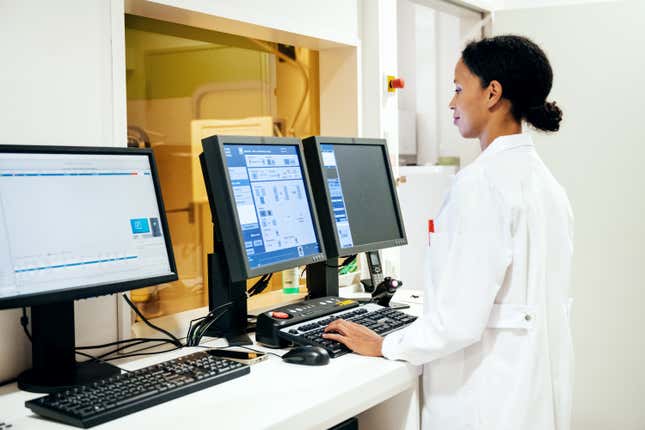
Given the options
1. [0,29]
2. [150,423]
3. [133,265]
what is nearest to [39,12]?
[0,29]

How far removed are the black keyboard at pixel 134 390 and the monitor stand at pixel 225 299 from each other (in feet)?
0.88

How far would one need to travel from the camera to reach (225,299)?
1631 millimetres

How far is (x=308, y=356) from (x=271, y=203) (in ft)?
1.34

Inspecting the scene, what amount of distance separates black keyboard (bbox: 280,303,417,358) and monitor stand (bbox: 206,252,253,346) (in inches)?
6.2

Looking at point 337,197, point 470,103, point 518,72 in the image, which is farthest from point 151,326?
point 518,72

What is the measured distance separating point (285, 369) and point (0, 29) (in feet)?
2.81

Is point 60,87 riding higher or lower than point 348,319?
higher

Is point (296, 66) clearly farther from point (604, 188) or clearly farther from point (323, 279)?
point (604, 188)

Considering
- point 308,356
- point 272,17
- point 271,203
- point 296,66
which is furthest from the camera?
point 296,66

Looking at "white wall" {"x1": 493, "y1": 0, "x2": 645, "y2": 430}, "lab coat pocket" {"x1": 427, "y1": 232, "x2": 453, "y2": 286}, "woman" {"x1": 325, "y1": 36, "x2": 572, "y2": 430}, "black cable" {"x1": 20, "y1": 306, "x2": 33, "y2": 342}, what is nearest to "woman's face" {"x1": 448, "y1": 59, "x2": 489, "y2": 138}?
"woman" {"x1": 325, "y1": 36, "x2": 572, "y2": 430}

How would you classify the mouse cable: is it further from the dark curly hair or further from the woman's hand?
the dark curly hair

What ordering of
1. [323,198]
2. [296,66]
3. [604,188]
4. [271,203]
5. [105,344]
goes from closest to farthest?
[105,344] < [271,203] < [323,198] < [296,66] < [604,188]

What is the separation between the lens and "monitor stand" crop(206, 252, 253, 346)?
5.28 feet

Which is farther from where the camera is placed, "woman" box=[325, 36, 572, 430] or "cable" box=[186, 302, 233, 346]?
"cable" box=[186, 302, 233, 346]
